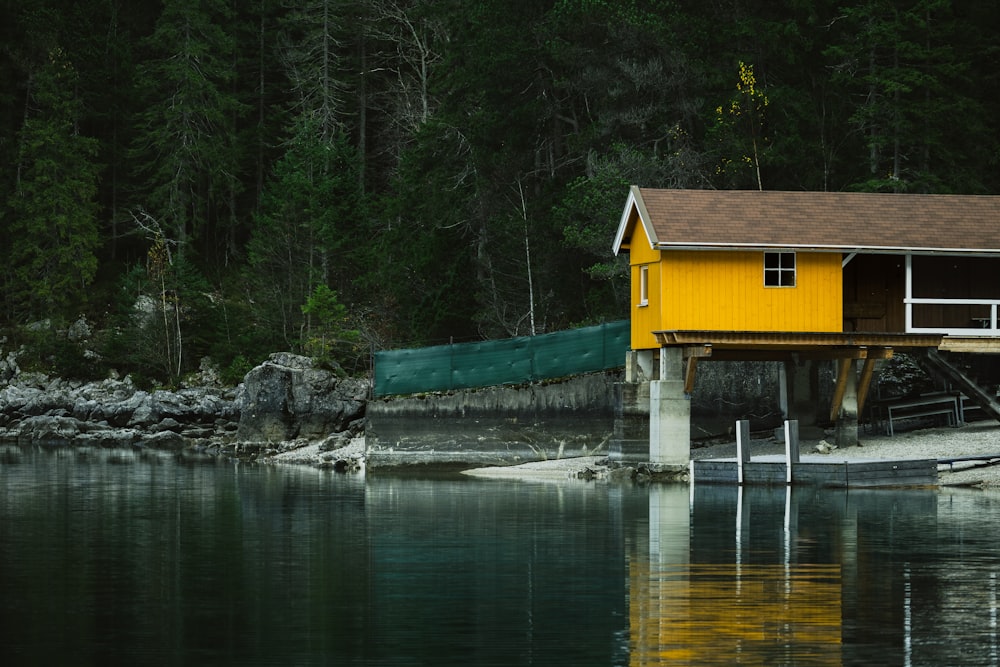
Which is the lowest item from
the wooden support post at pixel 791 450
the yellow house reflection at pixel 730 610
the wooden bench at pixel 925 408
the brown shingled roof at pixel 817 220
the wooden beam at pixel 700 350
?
the yellow house reflection at pixel 730 610

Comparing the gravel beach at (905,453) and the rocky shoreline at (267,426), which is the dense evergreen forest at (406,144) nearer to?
the rocky shoreline at (267,426)

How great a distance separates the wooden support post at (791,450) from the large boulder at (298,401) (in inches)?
787

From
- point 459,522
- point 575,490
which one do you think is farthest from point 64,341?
point 459,522

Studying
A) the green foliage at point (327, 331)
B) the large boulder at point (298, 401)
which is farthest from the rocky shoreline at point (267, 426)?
the green foliage at point (327, 331)

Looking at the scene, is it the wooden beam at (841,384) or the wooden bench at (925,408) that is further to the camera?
the wooden bench at (925,408)

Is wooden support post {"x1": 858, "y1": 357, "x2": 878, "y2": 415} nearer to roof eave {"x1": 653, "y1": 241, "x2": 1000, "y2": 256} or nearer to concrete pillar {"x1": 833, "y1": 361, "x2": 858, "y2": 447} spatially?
concrete pillar {"x1": 833, "y1": 361, "x2": 858, "y2": 447}

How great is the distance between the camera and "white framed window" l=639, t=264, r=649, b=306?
135 ft

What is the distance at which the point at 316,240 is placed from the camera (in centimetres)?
6912

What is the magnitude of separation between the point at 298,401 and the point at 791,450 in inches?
862

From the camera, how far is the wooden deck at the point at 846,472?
35.3 meters

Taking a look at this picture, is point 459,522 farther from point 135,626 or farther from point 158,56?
point 158,56

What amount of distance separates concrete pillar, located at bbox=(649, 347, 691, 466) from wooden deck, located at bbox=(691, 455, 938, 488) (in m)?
2.36

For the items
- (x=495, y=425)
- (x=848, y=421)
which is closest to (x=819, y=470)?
(x=848, y=421)

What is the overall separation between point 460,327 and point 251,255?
43.2 feet
